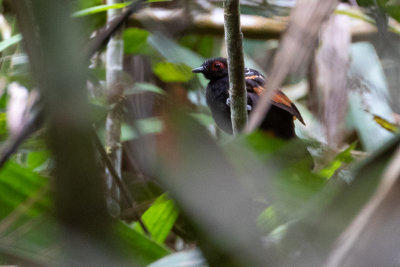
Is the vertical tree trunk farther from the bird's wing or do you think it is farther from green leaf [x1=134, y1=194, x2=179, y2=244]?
the bird's wing

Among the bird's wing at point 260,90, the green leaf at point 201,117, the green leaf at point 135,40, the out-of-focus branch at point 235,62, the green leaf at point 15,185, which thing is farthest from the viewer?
the green leaf at point 135,40

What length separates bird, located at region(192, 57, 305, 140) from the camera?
1.82 meters

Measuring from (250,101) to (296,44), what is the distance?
1.27 m

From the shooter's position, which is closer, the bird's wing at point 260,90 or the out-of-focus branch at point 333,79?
the out-of-focus branch at point 333,79

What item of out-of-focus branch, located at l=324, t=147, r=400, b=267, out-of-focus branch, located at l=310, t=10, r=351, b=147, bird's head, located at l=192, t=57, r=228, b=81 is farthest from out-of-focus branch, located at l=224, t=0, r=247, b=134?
bird's head, located at l=192, t=57, r=228, b=81

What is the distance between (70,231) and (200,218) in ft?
0.34

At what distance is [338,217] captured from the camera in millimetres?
401

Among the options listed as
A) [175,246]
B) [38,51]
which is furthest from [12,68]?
[38,51]

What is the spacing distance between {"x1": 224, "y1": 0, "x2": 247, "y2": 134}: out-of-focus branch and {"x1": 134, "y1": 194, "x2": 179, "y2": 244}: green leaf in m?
0.28

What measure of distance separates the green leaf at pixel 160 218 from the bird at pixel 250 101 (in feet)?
1.66

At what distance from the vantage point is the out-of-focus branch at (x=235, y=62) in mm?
1044

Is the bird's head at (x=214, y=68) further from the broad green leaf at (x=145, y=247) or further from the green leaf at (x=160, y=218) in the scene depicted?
the broad green leaf at (x=145, y=247)

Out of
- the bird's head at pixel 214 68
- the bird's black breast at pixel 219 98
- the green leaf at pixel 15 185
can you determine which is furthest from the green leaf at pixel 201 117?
the bird's head at pixel 214 68

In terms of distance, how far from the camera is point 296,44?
56cm
